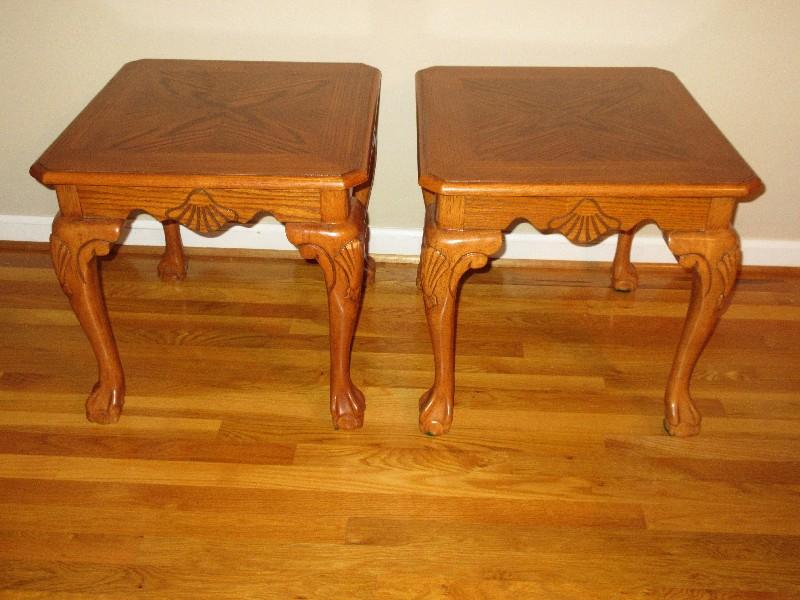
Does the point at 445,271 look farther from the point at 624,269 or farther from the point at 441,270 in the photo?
the point at 624,269

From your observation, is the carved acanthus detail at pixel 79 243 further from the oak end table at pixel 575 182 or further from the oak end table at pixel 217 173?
the oak end table at pixel 575 182

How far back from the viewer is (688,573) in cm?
150

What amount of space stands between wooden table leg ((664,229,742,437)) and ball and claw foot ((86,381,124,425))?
4.08 feet

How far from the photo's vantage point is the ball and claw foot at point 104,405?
1.80 meters

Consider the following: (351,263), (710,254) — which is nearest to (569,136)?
(710,254)

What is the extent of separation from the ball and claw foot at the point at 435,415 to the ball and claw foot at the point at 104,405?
694mm

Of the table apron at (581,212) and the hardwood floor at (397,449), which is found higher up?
the table apron at (581,212)

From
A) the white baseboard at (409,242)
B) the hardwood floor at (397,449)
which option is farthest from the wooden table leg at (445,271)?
the white baseboard at (409,242)

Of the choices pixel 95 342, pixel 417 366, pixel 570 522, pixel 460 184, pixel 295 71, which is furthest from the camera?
pixel 417 366

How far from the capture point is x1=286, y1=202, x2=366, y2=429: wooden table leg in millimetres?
1515

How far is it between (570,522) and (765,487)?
1.42 ft

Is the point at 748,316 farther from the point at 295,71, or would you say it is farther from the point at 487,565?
the point at 295,71

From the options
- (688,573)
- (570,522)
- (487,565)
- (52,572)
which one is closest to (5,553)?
(52,572)

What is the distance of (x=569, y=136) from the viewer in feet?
5.18
